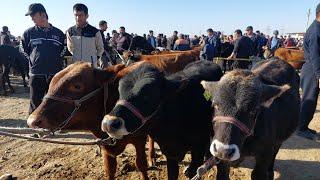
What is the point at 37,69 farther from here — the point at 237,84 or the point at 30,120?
the point at 237,84

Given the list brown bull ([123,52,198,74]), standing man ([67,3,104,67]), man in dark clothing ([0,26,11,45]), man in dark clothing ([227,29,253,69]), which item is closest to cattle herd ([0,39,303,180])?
standing man ([67,3,104,67])

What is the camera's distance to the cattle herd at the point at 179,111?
137 inches

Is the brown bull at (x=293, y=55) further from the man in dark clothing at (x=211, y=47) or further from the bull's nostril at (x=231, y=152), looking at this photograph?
the bull's nostril at (x=231, y=152)

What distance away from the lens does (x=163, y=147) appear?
4445 millimetres

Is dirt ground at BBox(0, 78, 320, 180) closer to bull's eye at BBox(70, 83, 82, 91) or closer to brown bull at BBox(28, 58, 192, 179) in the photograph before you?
brown bull at BBox(28, 58, 192, 179)

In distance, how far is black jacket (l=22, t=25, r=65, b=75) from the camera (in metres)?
6.05

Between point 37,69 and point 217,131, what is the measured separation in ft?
12.6

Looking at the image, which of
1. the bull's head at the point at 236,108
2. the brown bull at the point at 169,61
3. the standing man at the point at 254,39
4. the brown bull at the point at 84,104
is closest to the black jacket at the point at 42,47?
the brown bull at the point at 84,104

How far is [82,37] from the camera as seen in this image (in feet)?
19.7

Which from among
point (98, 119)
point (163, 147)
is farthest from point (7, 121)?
point (163, 147)

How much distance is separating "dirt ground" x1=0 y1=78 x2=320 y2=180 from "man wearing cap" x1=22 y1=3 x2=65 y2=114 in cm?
101

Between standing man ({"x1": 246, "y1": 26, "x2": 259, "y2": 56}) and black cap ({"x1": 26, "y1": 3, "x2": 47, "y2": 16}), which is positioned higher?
black cap ({"x1": 26, "y1": 3, "x2": 47, "y2": 16})

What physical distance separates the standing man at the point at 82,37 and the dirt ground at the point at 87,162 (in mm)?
1717

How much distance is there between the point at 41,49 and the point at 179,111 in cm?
301
